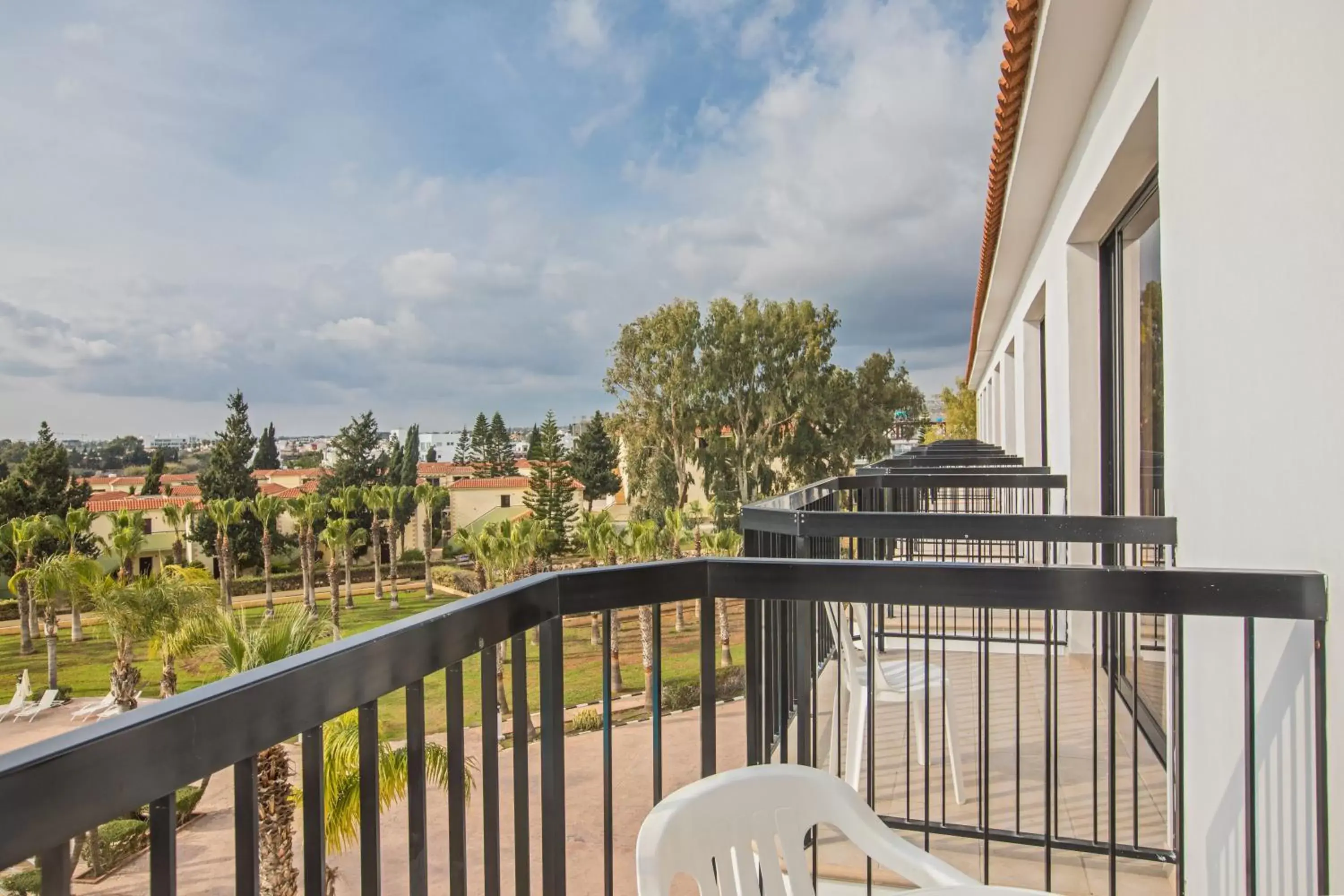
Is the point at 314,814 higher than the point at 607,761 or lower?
higher

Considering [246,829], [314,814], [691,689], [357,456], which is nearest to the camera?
[246,829]

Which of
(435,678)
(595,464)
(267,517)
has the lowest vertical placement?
(435,678)

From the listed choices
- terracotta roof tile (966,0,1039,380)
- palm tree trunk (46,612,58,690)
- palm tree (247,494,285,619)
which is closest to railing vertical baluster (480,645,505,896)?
terracotta roof tile (966,0,1039,380)

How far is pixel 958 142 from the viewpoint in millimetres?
19656

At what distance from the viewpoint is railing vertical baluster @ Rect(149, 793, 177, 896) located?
680 millimetres

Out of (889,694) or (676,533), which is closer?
(889,694)

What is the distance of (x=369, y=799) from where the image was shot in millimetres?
966

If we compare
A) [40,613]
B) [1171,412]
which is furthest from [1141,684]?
[40,613]

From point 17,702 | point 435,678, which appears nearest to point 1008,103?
point 435,678

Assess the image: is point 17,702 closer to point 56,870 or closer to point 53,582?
point 53,582

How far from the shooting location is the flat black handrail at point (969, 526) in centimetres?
238

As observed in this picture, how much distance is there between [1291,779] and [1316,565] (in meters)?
0.38

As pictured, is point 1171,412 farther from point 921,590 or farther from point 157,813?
point 157,813

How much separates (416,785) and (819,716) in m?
2.68
